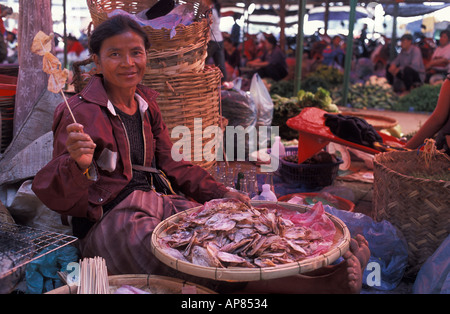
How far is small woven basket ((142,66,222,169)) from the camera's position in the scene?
10.7 ft

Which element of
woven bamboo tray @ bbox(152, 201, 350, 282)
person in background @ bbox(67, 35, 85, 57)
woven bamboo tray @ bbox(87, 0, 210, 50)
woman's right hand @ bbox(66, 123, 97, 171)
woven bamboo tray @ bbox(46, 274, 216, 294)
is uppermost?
person in background @ bbox(67, 35, 85, 57)

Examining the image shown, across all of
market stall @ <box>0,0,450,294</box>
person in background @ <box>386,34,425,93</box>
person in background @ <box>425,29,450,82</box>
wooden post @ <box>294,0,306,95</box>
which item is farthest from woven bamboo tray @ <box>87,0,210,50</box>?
person in background @ <box>425,29,450,82</box>

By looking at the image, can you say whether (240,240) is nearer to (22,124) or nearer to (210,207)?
(210,207)

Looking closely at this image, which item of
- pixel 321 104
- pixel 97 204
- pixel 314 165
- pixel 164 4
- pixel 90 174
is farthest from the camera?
pixel 321 104

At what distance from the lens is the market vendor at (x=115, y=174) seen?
76.8 inches

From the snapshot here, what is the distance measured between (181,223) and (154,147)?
2.41 ft

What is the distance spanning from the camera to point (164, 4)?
130 inches

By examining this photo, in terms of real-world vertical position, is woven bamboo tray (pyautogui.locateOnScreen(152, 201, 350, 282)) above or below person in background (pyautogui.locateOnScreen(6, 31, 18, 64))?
below

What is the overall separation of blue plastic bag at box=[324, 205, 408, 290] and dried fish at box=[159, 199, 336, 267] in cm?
70

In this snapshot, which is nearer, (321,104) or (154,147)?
(154,147)

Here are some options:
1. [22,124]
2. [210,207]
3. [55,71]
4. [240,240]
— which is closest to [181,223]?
[210,207]

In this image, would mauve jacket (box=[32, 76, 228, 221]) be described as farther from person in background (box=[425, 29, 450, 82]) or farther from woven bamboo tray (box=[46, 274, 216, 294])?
person in background (box=[425, 29, 450, 82])

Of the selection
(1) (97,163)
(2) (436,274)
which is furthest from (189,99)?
(2) (436,274)
